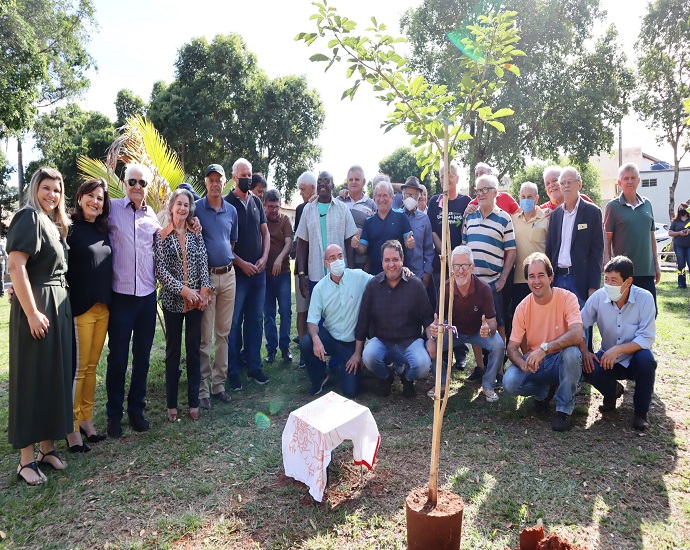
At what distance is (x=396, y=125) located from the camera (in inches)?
98.9

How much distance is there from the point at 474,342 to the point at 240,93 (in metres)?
21.6

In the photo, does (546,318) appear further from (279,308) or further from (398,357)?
(279,308)

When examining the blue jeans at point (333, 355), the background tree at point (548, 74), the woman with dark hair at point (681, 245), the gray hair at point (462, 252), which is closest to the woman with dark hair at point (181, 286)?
the blue jeans at point (333, 355)

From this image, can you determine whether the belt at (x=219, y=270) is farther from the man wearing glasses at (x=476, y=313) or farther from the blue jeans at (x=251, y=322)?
the man wearing glasses at (x=476, y=313)

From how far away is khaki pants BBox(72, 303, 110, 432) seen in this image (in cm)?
418

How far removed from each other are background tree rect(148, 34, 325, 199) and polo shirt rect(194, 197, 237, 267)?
63.7 ft

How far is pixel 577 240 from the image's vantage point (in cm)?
Result: 535

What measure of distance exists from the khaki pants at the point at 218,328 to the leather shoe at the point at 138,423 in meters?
0.66

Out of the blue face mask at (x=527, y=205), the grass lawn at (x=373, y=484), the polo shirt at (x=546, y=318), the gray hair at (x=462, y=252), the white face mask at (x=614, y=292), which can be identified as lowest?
the grass lawn at (x=373, y=484)

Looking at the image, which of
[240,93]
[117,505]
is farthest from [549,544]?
[240,93]

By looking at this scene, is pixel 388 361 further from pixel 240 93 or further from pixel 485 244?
pixel 240 93

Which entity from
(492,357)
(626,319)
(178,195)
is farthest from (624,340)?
(178,195)

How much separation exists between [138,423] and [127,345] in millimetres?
763

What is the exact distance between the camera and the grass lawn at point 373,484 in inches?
120
